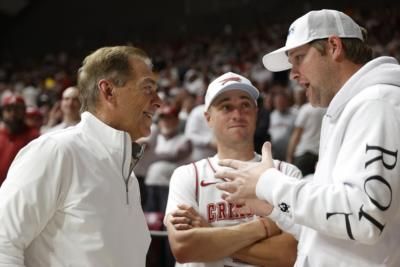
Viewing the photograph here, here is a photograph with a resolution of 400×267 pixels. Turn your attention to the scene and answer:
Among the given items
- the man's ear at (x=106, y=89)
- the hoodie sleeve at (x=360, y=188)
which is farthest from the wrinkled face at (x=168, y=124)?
the hoodie sleeve at (x=360, y=188)

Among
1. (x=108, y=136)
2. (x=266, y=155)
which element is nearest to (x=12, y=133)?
(x=108, y=136)

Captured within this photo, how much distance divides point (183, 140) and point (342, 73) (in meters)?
5.09

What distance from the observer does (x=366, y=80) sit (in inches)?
99.8

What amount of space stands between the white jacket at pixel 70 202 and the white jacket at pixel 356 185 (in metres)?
0.61

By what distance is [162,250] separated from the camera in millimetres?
5941

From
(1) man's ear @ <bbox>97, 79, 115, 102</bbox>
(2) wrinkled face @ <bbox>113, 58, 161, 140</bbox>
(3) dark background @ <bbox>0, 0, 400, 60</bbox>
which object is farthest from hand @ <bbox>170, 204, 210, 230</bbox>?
(3) dark background @ <bbox>0, 0, 400, 60</bbox>

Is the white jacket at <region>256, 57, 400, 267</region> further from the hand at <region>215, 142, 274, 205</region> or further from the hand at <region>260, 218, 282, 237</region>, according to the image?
the hand at <region>260, 218, 282, 237</region>

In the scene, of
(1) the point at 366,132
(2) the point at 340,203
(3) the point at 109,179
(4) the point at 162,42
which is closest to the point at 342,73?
(1) the point at 366,132

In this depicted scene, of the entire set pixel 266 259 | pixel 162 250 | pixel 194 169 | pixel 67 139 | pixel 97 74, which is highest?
Answer: pixel 97 74

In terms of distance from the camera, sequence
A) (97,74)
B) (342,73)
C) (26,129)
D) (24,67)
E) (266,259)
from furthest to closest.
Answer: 1. (24,67)
2. (26,129)
3. (266,259)
4. (97,74)
5. (342,73)

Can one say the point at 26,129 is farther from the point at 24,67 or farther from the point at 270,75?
the point at 24,67

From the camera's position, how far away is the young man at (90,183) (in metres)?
2.58

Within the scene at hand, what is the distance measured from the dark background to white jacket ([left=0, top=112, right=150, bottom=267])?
17.2m

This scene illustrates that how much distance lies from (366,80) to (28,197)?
125 centimetres
